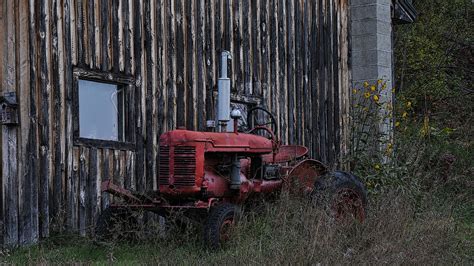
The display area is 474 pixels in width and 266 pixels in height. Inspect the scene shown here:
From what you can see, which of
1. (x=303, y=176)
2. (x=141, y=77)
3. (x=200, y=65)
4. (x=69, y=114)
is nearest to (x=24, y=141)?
(x=69, y=114)

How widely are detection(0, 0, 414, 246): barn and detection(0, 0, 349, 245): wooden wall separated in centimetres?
1

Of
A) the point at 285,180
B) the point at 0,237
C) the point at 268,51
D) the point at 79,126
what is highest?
the point at 268,51

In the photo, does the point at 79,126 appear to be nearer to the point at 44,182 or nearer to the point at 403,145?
the point at 44,182

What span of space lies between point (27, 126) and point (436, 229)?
4.50 m

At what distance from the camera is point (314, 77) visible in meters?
13.9

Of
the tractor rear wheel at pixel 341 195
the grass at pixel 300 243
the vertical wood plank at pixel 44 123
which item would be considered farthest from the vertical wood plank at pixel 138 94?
the tractor rear wheel at pixel 341 195

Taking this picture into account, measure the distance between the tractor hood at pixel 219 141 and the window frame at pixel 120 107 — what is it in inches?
60.7

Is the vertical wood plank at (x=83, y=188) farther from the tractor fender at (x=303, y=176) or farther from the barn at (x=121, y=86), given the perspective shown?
the tractor fender at (x=303, y=176)

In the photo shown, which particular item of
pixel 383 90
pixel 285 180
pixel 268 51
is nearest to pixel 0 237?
pixel 285 180

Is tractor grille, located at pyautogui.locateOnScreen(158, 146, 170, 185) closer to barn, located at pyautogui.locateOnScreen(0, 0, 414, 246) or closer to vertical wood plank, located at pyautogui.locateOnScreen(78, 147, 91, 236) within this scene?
barn, located at pyautogui.locateOnScreen(0, 0, 414, 246)

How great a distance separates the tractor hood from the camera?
8367 millimetres

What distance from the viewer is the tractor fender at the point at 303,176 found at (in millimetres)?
9195

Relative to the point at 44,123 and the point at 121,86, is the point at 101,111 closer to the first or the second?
the point at 121,86

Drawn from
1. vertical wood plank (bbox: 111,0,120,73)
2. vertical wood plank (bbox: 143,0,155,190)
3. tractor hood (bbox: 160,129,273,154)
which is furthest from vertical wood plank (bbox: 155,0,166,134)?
tractor hood (bbox: 160,129,273,154)
